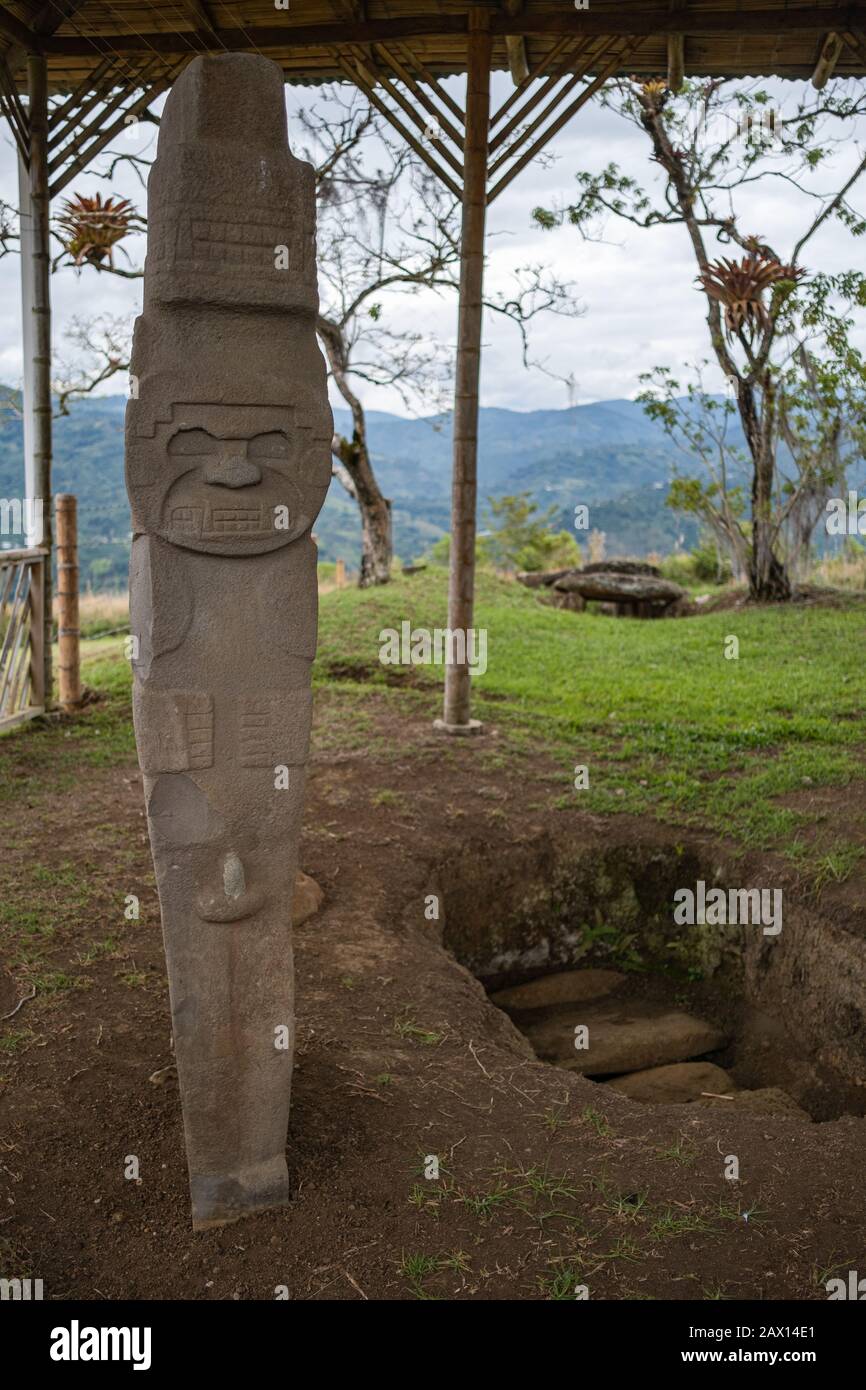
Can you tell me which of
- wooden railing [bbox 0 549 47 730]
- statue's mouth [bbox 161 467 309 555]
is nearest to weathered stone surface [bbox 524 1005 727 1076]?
statue's mouth [bbox 161 467 309 555]

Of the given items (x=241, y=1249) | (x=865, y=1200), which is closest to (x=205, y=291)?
(x=241, y=1249)

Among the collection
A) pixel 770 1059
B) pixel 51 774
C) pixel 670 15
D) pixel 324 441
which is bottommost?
→ pixel 770 1059

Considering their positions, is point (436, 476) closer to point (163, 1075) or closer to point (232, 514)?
point (163, 1075)

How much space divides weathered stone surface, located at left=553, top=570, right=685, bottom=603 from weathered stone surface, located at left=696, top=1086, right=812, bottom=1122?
31.4ft

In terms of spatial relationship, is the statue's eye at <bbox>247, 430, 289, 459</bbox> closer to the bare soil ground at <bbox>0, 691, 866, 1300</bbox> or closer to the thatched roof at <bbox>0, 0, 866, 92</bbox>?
the bare soil ground at <bbox>0, 691, 866, 1300</bbox>

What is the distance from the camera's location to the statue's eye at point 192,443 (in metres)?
3.15

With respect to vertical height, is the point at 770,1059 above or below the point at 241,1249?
below

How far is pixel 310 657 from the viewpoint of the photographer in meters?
3.38

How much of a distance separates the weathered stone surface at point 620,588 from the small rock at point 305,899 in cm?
933

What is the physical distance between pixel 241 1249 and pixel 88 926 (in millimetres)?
2294

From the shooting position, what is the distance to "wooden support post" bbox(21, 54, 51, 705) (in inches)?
327

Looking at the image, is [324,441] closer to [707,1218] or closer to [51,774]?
[707,1218]

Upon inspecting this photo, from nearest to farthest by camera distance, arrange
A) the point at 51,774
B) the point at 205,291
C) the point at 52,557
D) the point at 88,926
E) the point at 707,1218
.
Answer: the point at 205,291, the point at 707,1218, the point at 88,926, the point at 51,774, the point at 52,557

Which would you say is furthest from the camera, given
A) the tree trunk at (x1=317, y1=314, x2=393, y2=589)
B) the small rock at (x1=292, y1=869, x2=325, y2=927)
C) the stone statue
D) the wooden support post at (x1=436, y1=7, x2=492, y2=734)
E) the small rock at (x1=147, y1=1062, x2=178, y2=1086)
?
the tree trunk at (x1=317, y1=314, x2=393, y2=589)
